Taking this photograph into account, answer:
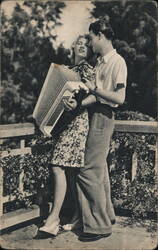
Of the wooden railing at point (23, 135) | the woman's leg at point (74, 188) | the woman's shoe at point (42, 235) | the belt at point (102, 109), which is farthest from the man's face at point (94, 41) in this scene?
the woman's shoe at point (42, 235)

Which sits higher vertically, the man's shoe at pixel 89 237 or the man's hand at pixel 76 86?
the man's hand at pixel 76 86

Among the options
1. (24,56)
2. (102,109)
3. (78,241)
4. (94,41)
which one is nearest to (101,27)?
(94,41)

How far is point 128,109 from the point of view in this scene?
631 centimetres

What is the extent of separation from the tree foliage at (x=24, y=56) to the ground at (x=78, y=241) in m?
2.77

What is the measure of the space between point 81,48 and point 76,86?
468mm

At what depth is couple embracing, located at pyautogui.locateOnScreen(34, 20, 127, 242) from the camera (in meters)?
4.18

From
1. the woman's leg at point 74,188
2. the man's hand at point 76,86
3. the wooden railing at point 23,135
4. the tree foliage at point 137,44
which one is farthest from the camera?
the tree foliage at point 137,44

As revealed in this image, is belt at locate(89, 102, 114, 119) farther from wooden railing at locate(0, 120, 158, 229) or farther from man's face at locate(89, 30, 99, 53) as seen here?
wooden railing at locate(0, 120, 158, 229)

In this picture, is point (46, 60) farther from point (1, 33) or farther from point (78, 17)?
point (78, 17)

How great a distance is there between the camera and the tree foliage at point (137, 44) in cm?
600

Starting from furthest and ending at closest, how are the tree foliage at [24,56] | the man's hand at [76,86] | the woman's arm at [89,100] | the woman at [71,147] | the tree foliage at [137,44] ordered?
the tree foliage at [24,56], the tree foliage at [137,44], the woman at [71,147], the woman's arm at [89,100], the man's hand at [76,86]

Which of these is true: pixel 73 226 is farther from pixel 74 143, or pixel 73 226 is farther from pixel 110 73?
pixel 110 73

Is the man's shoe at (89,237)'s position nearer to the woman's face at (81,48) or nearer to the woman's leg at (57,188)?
the woman's leg at (57,188)

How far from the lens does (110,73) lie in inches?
161
